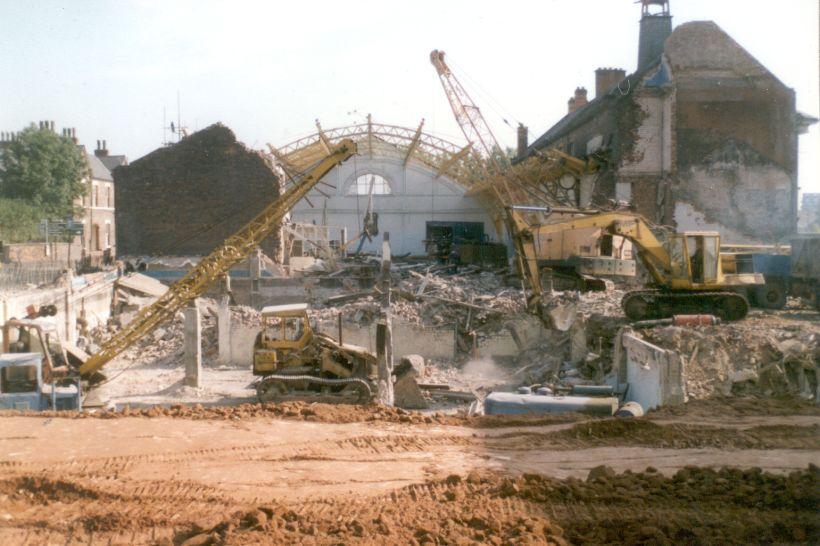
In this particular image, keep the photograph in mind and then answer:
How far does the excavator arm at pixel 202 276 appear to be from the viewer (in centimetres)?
1558

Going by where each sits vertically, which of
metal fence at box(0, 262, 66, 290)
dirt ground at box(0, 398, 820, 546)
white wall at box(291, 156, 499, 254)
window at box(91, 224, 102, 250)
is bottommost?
dirt ground at box(0, 398, 820, 546)

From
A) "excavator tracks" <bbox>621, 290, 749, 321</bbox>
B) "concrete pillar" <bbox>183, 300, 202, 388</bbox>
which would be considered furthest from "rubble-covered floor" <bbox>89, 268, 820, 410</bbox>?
"excavator tracks" <bbox>621, 290, 749, 321</bbox>

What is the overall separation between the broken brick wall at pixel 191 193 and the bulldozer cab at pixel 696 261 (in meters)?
18.2

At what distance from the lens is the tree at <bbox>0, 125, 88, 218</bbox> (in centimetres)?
3664

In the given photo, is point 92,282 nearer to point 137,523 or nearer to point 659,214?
Result: point 137,523

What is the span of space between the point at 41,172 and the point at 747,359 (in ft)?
120

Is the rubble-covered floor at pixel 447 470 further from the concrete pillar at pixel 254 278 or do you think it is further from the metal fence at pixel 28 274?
the metal fence at pixel 28 274

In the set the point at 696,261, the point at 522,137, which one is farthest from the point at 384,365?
→ the point at 522,137

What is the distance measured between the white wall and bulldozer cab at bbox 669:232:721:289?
75.7ft

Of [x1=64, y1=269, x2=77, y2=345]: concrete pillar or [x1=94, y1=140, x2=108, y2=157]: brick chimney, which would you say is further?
[x1=94, y1=140, x2=108, y2=157]: brick chimney

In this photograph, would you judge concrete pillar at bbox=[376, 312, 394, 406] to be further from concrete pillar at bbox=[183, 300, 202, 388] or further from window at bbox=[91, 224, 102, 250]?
window at bbox=[91, 224, 102, 250]

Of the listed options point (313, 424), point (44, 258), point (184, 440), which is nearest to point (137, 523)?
point (184, 440)

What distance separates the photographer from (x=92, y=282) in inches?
896

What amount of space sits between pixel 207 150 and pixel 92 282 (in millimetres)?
9148
